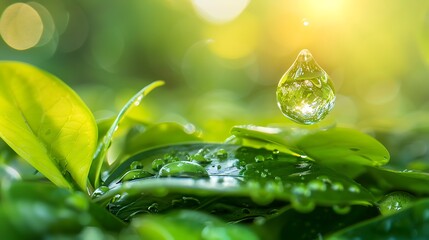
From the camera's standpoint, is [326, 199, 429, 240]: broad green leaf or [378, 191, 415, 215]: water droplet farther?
[378, 191, 415, 215]: water droplet

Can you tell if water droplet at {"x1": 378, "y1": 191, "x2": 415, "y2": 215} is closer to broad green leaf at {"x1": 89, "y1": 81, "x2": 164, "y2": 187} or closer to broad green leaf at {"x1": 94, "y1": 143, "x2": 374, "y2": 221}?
broad green leaf at {"x1": 94, "y1": 143, "x2": 374, "y2": 221}

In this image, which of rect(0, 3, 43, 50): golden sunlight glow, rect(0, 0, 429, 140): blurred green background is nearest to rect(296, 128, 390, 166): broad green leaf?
rect(0, 0, 429, 140): blurred green background

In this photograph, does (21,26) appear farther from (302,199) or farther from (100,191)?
(302,199)

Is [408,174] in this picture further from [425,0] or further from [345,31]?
[345,31]

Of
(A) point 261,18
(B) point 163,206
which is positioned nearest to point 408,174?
(B) point 163,206

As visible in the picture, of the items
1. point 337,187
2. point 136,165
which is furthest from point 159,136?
point 337,187

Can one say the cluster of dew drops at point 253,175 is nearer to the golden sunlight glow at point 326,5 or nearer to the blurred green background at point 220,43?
the blurred green background at point 220,43
